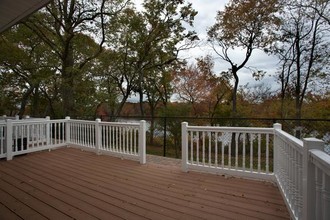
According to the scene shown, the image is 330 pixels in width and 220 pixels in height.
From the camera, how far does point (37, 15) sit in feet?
32.3

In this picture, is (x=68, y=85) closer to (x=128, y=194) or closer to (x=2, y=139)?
(x=2, y=139)

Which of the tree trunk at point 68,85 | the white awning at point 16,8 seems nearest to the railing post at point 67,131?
the tree trunk at point 68,85

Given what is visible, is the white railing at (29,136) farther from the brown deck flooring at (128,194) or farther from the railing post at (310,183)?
the railing post at (310,183)

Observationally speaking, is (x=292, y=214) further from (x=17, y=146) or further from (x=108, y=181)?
(x=17, y=146)

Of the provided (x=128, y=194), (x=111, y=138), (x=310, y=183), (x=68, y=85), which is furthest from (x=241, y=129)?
(x=68, y=85)

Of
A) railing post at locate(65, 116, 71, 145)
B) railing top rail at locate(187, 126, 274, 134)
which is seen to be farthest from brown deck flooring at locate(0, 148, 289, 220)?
railing post at locate(65, 116, 71, 145)

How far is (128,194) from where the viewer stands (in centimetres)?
342

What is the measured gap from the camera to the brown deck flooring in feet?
9.20

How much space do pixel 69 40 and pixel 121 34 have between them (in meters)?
2.44

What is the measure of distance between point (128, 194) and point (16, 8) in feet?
9.58

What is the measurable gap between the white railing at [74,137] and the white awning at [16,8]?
114 inches

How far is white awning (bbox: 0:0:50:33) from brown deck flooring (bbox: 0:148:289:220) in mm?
2506

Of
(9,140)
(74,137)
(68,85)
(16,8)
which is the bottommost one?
(74,137)

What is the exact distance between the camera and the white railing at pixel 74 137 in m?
5.53
